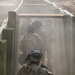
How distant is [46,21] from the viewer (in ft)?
28.5

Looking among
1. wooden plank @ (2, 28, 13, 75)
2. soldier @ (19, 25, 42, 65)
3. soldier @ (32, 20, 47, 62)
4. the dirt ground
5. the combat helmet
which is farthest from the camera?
the dirt ground

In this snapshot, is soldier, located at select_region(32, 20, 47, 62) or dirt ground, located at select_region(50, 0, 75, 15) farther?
dirt ground, located at select_region(50, 0, 75, 15)

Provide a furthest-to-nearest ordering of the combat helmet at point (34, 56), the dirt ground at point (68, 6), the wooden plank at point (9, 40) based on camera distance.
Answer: the dirt ground at point (68, 6) < the wooden plank at point (9, 40) < the combat helmet at point (34, 56)

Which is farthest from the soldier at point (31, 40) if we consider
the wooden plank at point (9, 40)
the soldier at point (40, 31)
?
the wooden plank at point (9, 40)

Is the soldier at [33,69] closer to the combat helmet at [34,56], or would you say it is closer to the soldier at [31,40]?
the combat helmet at [34,56]

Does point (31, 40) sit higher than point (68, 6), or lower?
lower

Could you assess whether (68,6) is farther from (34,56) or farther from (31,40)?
(34,56)

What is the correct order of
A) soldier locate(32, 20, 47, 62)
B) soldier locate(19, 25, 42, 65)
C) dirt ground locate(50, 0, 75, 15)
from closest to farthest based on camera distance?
soldier locate(19, 25, 42, 65) < soldier locate(32, 20, 47, 62) < dirt ground locate(50, 0, 75, 15)

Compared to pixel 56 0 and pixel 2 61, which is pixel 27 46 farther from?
pixel 56 0

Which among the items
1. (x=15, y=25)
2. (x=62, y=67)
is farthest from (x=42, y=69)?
(x=62, y=67)

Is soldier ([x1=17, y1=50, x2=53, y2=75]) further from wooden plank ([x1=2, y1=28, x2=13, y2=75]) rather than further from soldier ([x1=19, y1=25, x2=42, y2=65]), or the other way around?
soldier ([x1=19, y1=25, x2=42, y2=65])


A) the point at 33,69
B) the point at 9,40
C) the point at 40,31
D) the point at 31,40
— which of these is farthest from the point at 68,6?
the point at 33,69

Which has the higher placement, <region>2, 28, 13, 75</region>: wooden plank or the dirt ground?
the dirt ground

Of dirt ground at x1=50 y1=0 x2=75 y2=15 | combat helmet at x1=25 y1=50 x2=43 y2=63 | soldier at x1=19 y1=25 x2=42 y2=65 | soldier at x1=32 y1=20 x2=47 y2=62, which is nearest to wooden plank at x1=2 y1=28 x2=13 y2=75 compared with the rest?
soldier at x1=19 y1=25 x2=42 y2=65
